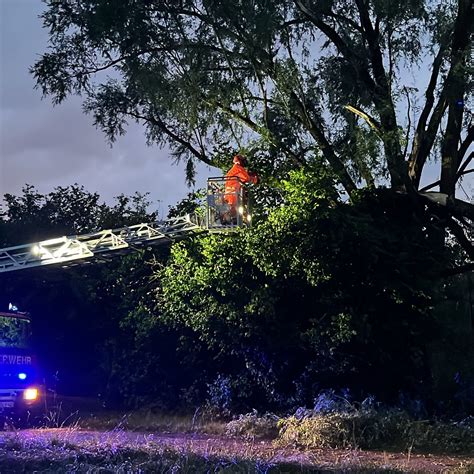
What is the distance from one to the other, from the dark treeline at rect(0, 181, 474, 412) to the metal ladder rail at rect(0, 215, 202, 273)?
1.69 ft

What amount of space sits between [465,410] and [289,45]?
9610 millimetres

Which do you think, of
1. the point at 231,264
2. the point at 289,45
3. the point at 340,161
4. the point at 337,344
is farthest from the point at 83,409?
the point at 289,45

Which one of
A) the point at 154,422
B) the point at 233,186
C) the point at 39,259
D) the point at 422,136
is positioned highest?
the point at 422,136

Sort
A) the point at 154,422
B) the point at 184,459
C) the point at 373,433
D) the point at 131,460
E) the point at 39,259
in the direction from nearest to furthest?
the point at 184,459 → the point at 131,460 → the point at 373,433 → the point at 154,422 → the point at 39,259

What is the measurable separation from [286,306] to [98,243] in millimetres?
4457

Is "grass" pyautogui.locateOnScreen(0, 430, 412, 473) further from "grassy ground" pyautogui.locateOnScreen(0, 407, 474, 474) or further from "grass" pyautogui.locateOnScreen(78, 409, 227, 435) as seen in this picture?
"grass" pyautogui.locateOnScreen(78, 409, 227, 435)

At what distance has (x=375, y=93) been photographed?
1522 cm

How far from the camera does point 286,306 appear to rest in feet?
49.9

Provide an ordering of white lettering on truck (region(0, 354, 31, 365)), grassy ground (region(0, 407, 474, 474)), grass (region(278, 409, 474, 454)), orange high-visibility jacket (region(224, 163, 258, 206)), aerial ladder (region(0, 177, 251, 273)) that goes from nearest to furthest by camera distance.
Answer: grassy ground (region(0, 407, 474, 474)) → grass (region(278, 409, 474, 454)) → orange high-visibility jacket (region(224, 163, 258, 206)) → white lettering on truck (region(0, 354, 31, 365)) → aerial ladder (region(0, 177, 251, 273))

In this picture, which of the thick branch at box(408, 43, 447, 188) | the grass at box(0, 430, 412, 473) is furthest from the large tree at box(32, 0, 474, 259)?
the grass at box(0, 430, 412, 473)

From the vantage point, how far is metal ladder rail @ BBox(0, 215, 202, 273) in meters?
14.7

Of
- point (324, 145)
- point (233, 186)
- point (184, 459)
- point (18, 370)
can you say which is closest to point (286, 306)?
point (233, 186)

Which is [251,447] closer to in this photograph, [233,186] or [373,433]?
[373,433]

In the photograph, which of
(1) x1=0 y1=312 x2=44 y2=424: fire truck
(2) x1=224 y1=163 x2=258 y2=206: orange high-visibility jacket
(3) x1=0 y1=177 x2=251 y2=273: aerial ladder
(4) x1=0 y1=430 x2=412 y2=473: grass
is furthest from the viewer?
(3) x1=0 y1=177 x2=251 y2=273: aerial ladder
